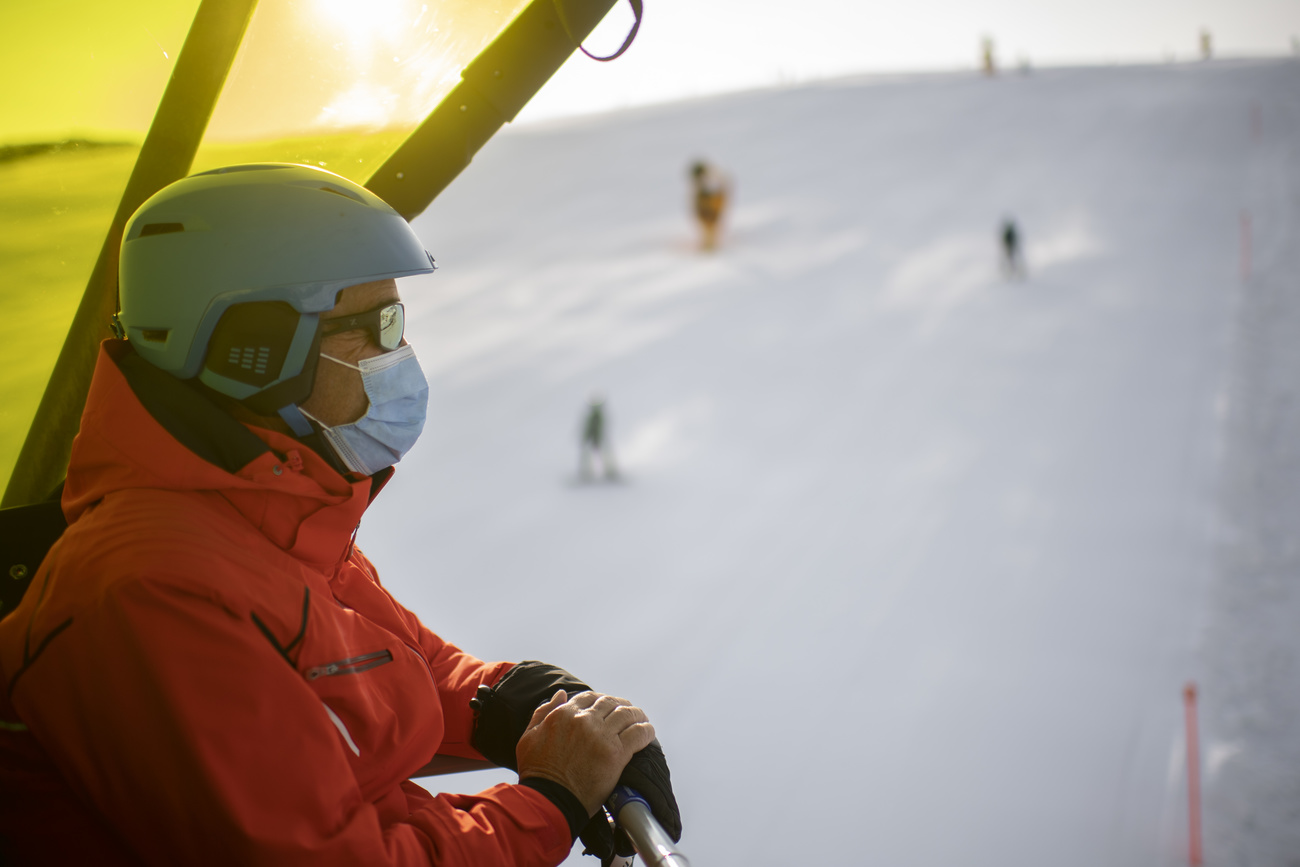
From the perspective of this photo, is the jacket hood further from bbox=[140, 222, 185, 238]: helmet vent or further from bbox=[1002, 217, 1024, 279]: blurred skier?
bbox=[1002, 217, 1024, 279]: blurred skier

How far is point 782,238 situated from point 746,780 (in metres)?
17.1

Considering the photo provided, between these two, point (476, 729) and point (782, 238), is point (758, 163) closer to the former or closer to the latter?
point (782, 238)

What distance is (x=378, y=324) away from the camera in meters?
1.53

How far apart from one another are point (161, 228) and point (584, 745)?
121cm

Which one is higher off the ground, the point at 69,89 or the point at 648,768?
the point at 69,89

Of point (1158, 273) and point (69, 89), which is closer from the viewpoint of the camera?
point (69, 89)

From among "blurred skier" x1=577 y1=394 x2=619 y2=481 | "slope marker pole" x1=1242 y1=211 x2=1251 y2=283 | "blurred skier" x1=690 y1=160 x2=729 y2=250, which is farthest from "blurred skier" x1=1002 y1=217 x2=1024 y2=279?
"blurred skier" x1=577 y1=394 x2=619 y2=481

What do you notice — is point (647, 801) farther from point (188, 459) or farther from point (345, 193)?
point (345, 193)

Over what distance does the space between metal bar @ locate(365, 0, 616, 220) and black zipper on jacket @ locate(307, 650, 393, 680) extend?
43.4 inches

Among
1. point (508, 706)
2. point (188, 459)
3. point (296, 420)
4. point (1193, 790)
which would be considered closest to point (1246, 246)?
point (1193, 790)

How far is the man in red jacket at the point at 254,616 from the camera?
102 centimetres

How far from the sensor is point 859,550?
26.2 ft

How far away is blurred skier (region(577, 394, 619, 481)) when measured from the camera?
9.94 meters

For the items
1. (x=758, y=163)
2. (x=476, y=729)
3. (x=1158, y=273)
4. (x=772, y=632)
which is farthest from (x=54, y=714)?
(x=758, y=163)
